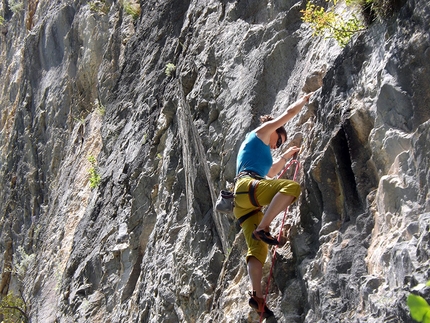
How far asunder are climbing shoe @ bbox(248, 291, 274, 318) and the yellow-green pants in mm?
319

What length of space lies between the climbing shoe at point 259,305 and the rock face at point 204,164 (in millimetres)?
80

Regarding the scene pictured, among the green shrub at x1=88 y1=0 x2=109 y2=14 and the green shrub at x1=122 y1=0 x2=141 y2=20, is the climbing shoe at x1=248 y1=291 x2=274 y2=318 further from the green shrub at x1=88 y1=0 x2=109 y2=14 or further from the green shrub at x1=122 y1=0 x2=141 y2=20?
the green shrub at x1=88 y1=0 x2=109 y2=14

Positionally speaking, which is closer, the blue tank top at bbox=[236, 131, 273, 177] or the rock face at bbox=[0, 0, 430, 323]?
the rock face at bbox=[0, 0, 430, 323]

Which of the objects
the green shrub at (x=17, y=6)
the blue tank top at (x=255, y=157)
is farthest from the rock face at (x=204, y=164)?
the green shrub at (x=17, y=6)

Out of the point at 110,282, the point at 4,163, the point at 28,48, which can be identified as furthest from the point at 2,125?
the point at 110,282

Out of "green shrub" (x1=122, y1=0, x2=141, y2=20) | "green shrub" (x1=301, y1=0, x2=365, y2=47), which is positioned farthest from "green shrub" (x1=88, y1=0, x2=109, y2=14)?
"green shrub" (x1=301, y1=0, x2=365, y2=47)

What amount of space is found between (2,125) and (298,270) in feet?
59.8

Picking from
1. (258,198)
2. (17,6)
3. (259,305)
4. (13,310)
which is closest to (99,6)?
(13,310)

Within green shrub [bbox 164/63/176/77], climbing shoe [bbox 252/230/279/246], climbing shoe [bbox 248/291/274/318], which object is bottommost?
climbing shoe [bbox 248/291/274/318]

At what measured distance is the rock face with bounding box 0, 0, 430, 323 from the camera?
4.45 m

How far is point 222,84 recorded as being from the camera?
8258 millimetres

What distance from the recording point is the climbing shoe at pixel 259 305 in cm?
540

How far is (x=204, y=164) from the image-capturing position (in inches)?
320

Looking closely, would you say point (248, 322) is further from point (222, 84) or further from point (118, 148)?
point (118, 148)
